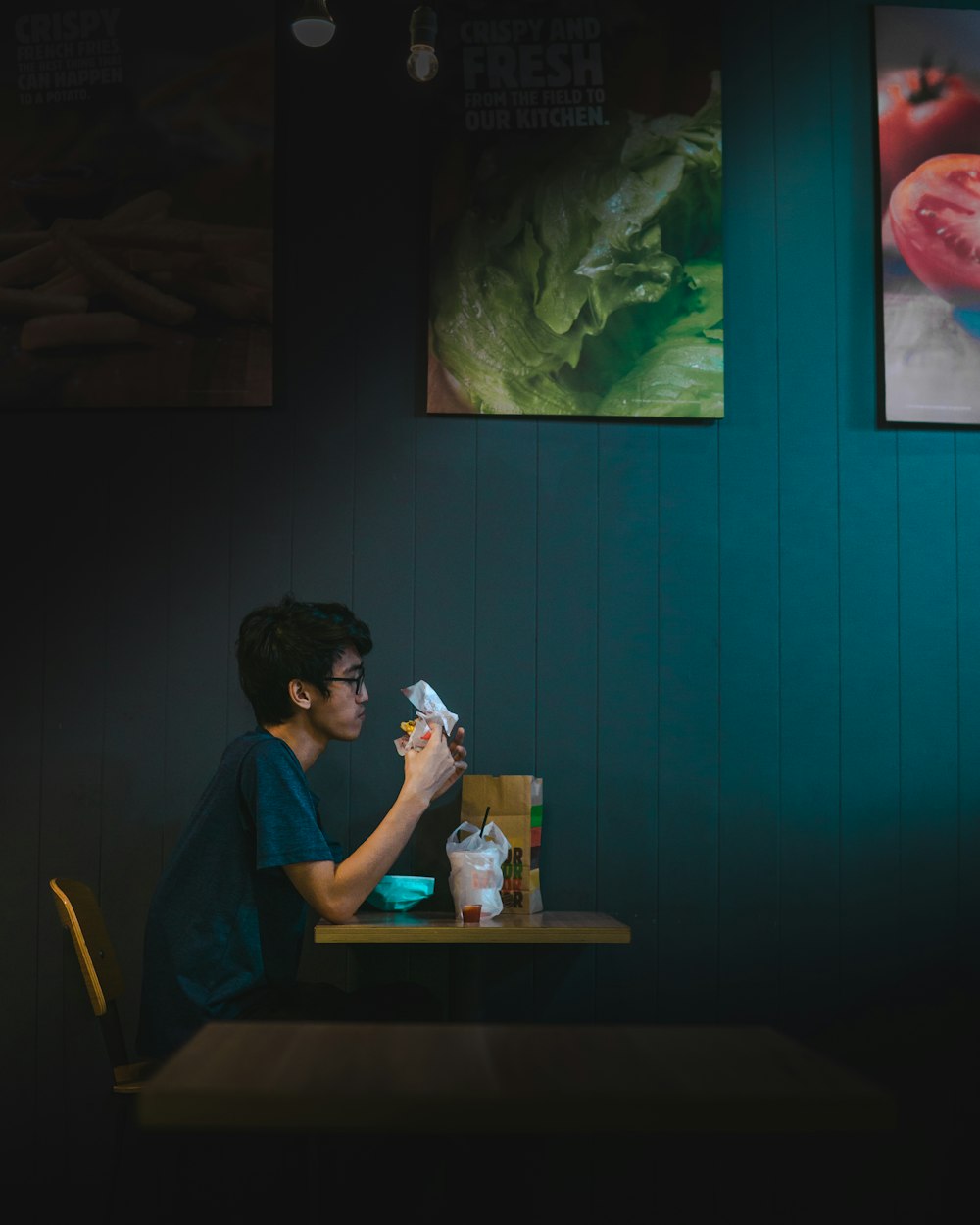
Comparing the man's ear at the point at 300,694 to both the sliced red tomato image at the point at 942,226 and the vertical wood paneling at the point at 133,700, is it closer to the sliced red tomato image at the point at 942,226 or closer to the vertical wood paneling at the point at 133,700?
the vertical wood paneling at the point at 133,700

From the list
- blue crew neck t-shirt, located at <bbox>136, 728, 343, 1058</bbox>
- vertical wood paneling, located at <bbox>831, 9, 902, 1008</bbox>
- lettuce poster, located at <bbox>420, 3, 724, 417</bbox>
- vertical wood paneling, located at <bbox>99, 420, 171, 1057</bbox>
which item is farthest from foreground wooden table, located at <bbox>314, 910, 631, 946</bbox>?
lettuce poster, located at <bbox>420, 3, 724, 417</bbox>

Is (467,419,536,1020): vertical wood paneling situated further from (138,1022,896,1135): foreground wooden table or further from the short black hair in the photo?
(138,1022,896,1135): foreground wooden table

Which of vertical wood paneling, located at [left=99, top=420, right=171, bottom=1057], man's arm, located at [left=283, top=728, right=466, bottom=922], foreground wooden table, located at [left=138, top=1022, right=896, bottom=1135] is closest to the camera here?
foreground wooden table, located at [left=138, top=1022, right=896, bottom=1135]

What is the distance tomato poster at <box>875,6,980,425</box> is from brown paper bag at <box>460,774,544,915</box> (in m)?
1.55

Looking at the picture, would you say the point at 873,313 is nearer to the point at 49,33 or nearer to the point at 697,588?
the point at 697,588

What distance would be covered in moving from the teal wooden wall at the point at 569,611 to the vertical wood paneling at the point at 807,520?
0.4 inches

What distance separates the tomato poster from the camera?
3.32 meters

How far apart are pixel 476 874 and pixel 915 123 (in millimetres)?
2541

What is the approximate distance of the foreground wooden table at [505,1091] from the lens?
3.80 ft

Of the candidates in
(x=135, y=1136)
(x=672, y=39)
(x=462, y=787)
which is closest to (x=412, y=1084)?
(x=462, y=787)

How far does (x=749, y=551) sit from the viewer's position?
A: 329 centimetres

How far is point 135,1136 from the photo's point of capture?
3.00 meters

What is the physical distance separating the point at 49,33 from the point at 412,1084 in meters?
3.30

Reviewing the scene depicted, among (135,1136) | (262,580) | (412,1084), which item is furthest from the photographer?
(262,580)
